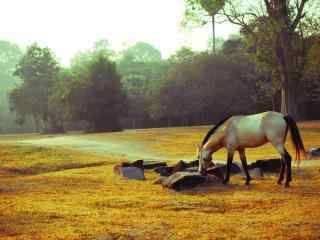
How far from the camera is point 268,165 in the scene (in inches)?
537

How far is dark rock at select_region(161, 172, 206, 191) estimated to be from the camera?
1107cm

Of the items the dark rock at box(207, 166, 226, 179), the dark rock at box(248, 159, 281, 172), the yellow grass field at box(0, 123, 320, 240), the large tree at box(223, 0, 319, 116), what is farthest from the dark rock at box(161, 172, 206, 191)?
the large tree at box(223, 0, 319, 116)

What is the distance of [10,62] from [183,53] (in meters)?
77.4

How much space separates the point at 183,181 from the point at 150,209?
2605 millimetres

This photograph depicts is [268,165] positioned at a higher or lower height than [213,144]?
lower

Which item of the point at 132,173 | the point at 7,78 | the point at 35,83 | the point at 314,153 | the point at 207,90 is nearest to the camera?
the point at 132,173

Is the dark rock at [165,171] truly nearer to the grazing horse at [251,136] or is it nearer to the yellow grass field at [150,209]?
the yellow grass field at [150,209]

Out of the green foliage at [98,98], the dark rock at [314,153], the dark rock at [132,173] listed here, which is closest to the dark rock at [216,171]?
the dark rock at [132,173]

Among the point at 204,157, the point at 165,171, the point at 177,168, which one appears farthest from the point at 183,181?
the point at 165,171

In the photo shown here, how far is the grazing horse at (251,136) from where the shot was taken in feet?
37.0

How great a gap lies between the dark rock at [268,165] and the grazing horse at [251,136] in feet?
5.24

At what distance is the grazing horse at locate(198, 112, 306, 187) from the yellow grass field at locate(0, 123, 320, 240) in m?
0.75

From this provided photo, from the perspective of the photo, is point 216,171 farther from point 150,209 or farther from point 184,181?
point 150,209

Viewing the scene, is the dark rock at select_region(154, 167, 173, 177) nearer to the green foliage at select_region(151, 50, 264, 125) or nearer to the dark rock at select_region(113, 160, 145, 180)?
the dark rock at select_region(113, 160, 145, 180)
